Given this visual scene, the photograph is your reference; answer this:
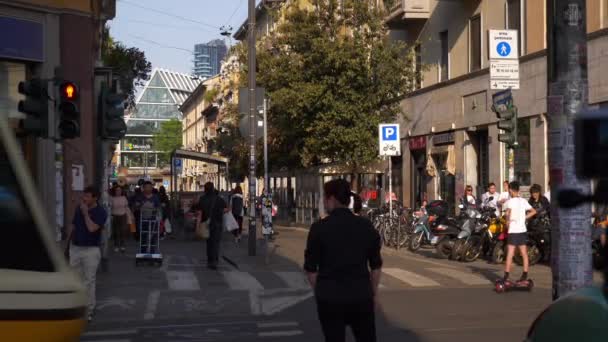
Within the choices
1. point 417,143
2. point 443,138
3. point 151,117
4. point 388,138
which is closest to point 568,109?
point 388,138

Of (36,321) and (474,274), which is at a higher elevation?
(36,321)

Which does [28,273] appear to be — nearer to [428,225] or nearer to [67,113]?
[67,113]

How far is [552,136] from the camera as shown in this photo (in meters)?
9.29

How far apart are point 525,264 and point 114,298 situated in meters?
6.37

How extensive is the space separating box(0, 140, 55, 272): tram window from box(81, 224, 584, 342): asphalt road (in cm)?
684

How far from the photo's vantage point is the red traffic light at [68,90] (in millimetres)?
13719

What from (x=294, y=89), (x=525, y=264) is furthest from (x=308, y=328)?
(x=294, y=89)

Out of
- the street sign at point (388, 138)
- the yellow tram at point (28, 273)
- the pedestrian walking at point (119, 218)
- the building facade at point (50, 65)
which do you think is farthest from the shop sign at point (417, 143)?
the yellow tram at point (28, 273)

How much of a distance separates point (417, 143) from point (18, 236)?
104 feet

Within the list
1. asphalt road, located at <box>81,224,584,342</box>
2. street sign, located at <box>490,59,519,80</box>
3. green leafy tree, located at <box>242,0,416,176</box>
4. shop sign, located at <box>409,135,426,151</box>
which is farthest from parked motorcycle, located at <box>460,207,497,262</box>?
shop sign, located at <box>409,135,426,151</box>

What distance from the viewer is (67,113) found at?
538 inches

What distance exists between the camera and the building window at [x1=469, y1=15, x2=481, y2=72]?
97.9ft

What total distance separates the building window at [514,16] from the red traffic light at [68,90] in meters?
16.2

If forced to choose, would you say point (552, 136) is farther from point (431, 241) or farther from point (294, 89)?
point (294, 89)
